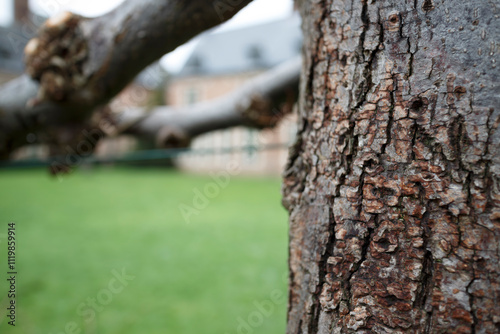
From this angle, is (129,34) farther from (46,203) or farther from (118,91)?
(46,203)

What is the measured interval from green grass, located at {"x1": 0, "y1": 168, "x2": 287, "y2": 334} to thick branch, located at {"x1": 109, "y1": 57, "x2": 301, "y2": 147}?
4.17 feet

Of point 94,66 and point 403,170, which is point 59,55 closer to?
point 94,66

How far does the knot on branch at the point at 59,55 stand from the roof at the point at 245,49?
23.7 meters

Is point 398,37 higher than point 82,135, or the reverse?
point 398,37

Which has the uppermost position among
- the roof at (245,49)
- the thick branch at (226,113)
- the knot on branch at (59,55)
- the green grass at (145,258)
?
the roof at (245,49)

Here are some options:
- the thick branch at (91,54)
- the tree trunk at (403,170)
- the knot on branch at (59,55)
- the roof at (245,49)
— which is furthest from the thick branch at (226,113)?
the roof at (245,49)

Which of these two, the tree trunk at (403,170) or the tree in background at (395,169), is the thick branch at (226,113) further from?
the tree trunk at (403,170)

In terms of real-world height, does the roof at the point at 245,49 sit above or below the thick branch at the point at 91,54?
above

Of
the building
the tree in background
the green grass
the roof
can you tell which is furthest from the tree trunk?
the roof

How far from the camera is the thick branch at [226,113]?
6.64 ft

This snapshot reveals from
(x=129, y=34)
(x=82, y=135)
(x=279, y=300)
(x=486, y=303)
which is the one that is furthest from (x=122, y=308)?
(x=486, y=303)

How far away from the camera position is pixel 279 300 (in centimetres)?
723

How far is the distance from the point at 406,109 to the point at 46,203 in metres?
20.1

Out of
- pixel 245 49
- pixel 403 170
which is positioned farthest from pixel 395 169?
pixel 245 49
